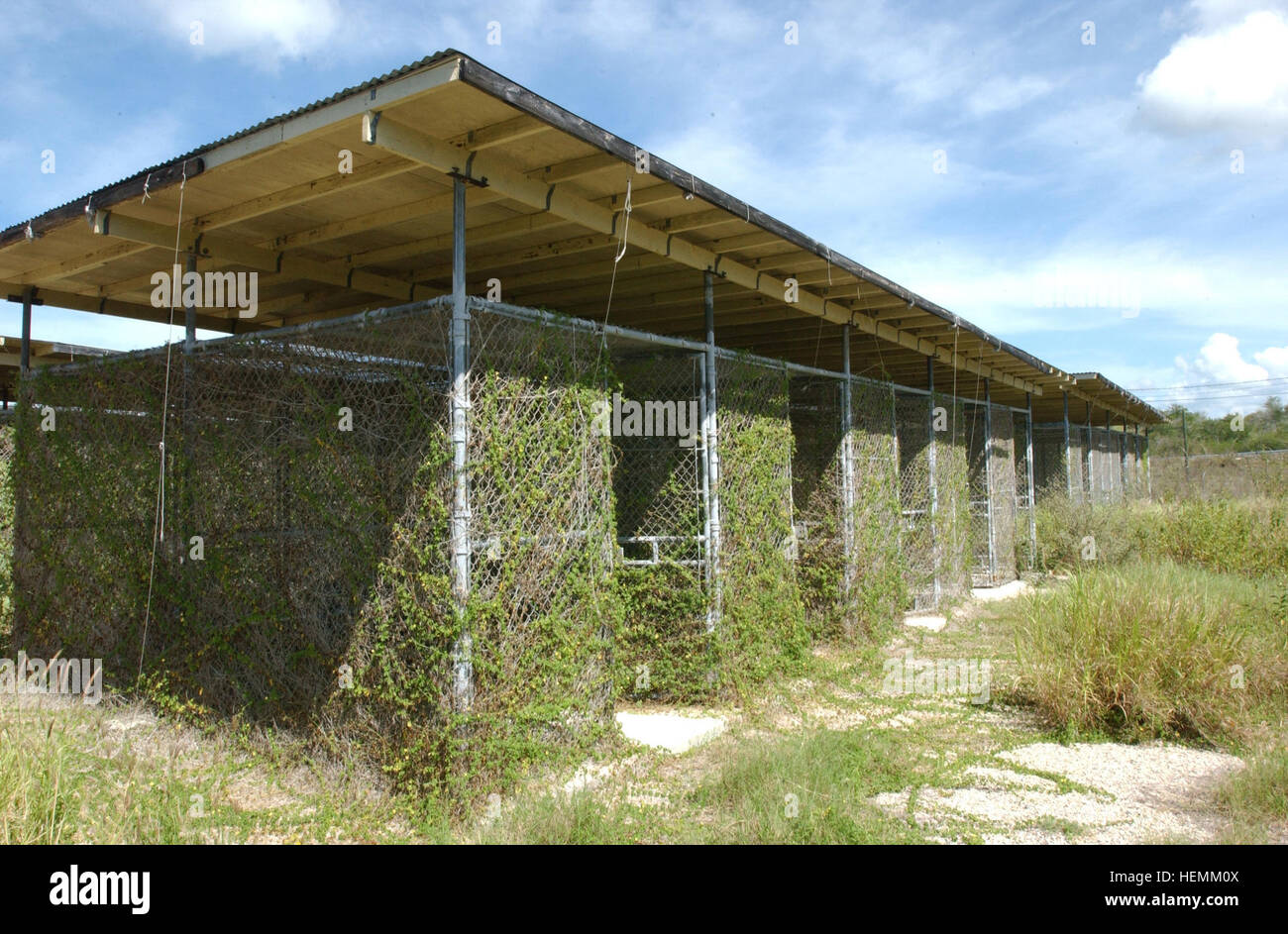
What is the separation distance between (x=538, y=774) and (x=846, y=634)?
4628 millimetres

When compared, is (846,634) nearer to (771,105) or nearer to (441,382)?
(771,105)

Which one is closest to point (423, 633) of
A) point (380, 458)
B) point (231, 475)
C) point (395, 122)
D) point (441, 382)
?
point (380, 458)

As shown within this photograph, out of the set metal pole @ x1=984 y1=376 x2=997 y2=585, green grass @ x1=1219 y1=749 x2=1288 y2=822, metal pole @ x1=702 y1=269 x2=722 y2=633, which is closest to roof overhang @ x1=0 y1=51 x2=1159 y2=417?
metal pole @ x1=702 y1=269 x2=722 y2=633

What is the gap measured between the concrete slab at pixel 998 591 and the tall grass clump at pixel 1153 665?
18.4 feet

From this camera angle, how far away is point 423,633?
4.33 metres

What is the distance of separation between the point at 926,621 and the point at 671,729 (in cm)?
522

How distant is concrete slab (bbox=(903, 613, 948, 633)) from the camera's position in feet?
31.7

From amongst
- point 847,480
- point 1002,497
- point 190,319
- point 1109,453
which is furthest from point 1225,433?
point 190,319

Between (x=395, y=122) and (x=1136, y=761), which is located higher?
(x=395, y=122)

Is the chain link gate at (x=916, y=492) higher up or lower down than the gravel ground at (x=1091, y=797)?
higher up

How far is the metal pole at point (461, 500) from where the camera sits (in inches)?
167

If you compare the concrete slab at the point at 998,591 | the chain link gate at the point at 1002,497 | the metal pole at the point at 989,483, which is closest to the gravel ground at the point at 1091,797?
the concrete slab at the point at 998,591

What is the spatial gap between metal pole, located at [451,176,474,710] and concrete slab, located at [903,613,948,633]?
21.5 feet

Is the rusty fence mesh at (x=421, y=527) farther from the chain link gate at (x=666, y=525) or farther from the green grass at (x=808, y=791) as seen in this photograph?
the green grass at (x=808, y=791)
